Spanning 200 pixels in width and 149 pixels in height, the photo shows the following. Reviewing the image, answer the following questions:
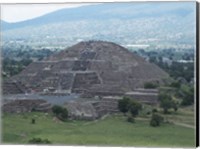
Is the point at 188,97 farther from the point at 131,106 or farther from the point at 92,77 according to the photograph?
the point at 92,77

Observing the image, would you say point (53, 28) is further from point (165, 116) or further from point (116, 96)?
point (165, 116)

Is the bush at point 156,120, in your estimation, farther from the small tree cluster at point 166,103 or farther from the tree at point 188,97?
the tree at point 188,97

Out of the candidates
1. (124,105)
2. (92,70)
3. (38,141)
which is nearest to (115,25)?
(92,70)

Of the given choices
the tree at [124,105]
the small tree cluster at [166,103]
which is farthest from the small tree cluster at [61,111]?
the small tree cluster at [166,103]

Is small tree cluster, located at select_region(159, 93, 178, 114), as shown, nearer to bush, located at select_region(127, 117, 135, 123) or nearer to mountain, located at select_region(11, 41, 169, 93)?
mountain, located at select_region(11, 41, 169, 93)

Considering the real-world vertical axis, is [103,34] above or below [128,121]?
above

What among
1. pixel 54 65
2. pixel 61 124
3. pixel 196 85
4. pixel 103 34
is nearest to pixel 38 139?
pixel 61 124
